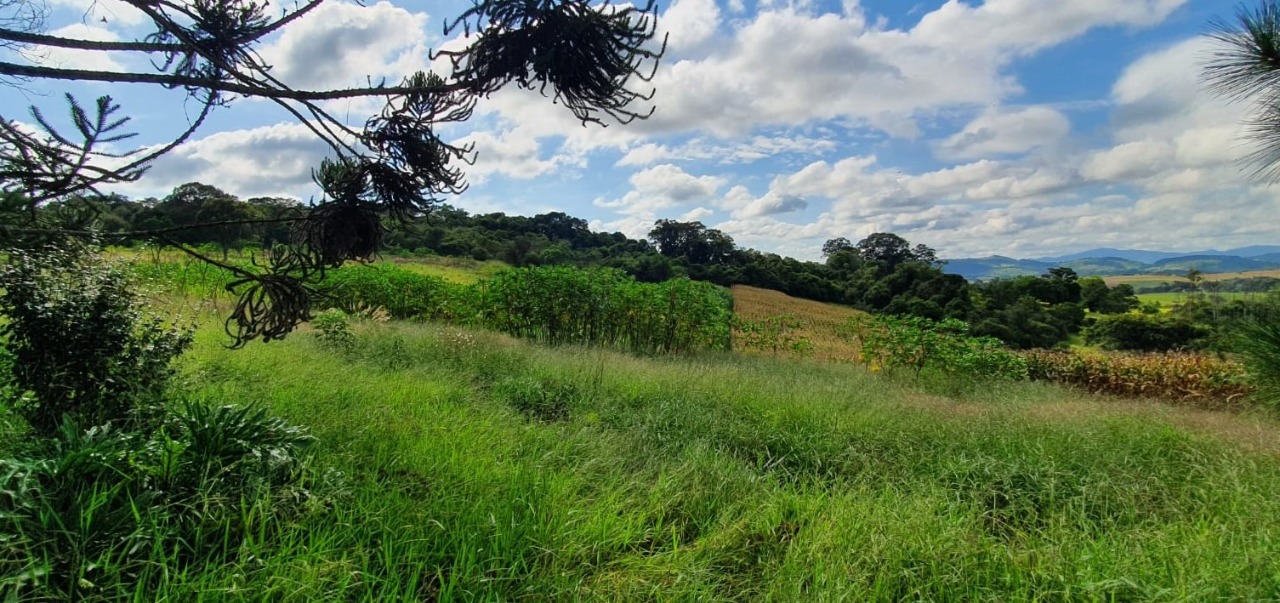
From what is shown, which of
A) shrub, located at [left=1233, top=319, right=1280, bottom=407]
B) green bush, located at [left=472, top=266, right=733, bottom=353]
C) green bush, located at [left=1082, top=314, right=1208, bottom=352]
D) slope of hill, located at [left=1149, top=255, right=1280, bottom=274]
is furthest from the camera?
slope of hill, located at [left=1149, top=255, right=1280, bottom=274]

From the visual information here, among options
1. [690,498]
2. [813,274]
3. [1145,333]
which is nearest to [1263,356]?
[690,498]

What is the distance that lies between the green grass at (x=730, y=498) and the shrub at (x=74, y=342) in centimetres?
68

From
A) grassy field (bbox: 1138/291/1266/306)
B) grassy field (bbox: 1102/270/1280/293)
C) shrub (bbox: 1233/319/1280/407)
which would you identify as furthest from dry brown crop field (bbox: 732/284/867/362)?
grassy field (bbox: 1102/270/1280/293)

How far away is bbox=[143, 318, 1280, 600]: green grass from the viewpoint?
214cm

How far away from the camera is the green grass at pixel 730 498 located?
214cm

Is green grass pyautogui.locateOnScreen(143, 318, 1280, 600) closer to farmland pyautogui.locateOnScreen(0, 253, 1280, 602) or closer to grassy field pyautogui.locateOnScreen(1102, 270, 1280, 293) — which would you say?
farmland pyautogui.locateOnScreen(0, 253, 1280, 602)

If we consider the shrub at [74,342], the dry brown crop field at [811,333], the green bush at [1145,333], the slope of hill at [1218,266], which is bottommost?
the green bush at [1145,333]

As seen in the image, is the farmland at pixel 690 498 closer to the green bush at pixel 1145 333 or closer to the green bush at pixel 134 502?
the green bush at pixel 134 502

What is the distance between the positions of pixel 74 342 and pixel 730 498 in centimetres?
363

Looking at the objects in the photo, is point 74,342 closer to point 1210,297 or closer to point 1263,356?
point 1263,356

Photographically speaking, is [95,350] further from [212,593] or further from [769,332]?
[769,332]

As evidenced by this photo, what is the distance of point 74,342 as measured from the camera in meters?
2.86

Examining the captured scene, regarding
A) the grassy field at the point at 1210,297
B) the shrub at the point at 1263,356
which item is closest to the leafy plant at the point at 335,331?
the shrub at the point at 1263,356

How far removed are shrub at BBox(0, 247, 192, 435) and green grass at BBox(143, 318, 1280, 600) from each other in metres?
0.68
